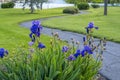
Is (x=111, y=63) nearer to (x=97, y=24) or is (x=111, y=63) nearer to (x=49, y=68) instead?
(x=49, y=68)

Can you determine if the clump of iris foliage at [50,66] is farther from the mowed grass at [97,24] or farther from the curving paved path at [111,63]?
the mowed grass at [97,24]

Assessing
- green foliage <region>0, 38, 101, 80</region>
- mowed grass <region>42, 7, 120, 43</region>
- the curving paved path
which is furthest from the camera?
mowed grass <region>42, 7, 120, 43</region>

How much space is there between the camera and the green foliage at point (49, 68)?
192 inches

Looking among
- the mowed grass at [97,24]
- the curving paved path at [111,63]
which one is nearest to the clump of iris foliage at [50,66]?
the curving paved path at [111,63]

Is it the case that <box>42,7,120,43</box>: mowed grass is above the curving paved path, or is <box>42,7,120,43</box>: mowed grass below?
below

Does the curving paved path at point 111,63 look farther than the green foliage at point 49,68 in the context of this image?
Yes

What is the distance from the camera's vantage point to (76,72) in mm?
5074

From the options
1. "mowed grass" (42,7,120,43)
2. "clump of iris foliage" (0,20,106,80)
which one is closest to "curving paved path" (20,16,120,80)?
"clump of iris foliage" (0,20,106,80)

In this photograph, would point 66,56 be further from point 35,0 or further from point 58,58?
point 35,0

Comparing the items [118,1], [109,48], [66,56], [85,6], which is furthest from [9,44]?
[118,1]

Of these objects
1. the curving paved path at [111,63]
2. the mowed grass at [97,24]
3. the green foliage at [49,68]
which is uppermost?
the green foliage at [49,68]

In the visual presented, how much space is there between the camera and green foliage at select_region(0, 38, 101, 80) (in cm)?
488

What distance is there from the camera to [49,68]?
16.5 ft

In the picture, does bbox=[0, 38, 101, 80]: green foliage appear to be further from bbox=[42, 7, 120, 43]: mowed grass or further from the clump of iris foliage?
bbox=[42, 7, 120, 43]: mowed grass
